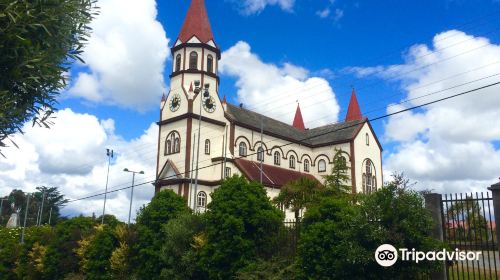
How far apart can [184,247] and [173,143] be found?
27.2 m

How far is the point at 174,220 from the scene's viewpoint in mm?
18859

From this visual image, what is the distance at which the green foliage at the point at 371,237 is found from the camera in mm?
11633

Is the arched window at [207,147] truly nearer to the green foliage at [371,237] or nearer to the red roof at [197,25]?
the red roof at [197,25]

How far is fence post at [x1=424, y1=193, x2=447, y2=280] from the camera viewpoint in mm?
11992

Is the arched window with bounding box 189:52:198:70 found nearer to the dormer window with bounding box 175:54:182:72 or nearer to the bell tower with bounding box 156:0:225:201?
the bell tower with bounding box 156:0:225:201

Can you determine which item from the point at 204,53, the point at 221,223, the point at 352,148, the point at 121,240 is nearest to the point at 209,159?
the point at 204,53

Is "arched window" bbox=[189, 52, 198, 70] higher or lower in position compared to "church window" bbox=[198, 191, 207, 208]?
higher

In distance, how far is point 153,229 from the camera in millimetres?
19984

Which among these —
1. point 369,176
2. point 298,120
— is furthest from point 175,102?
point 298,120

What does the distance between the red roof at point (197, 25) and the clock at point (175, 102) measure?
5.85m

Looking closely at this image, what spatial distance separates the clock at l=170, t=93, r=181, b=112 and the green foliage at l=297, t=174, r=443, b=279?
3342 centimetres

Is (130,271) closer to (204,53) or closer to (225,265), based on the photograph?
(225,265)

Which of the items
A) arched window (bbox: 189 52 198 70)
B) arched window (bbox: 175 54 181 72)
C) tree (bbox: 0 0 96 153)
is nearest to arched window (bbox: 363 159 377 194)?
arched window (bbox: 189 52 198 70)

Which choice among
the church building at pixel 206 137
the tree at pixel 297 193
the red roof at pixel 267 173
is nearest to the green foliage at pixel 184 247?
the tree at pixel 297 193
